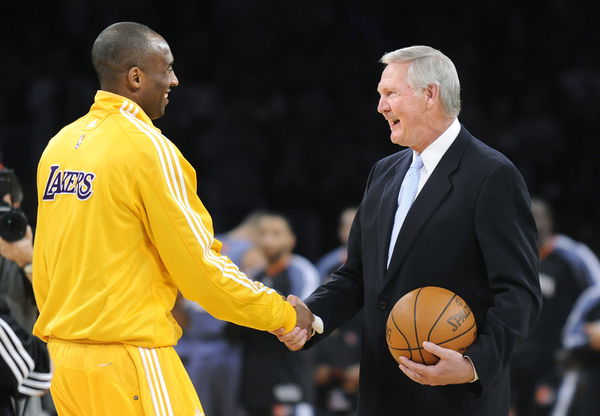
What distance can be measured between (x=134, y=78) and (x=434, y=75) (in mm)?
1194

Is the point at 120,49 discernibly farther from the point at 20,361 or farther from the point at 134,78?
the point at 20,361

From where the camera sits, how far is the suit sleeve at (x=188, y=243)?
3.71 m

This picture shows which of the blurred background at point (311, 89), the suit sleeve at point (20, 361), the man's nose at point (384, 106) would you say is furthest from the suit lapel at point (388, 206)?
the blurred background at point (311, 89)

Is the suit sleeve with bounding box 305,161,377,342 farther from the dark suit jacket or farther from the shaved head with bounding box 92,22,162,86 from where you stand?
the shaved head with bounding box 92,22,162,86

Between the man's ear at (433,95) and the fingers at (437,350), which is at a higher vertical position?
the man's ear at (433,95)

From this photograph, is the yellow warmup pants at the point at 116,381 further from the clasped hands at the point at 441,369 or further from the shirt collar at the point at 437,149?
the shirt collar at the point at 437,149

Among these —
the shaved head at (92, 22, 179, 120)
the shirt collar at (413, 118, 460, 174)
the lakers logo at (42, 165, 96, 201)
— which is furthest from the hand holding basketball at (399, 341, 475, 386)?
the shaved head at (92, 22, 179, 120)

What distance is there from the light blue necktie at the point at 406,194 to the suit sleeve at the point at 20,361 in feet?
5.42

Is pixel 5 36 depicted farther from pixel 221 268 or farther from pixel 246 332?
pixel 221 268

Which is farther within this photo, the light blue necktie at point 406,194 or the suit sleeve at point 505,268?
the light blue necktie at point 406,194

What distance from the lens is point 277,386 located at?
8.81 m

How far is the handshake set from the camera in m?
4.12

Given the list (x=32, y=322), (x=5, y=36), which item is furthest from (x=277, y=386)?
(x=5, y=36)

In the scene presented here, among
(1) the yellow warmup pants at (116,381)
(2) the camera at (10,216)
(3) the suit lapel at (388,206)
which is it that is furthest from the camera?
(2) the camera at (10,216)
